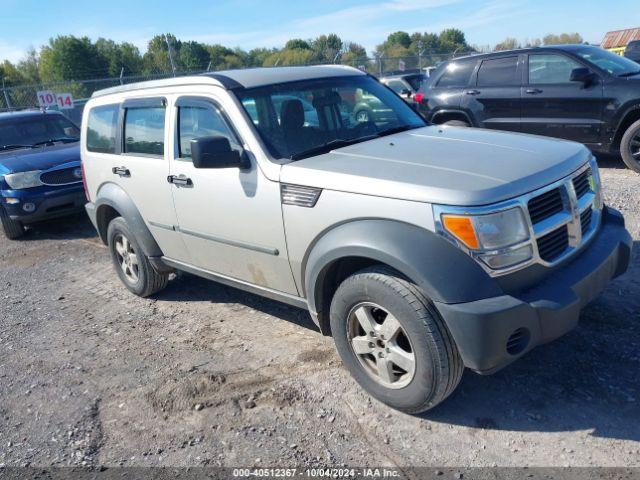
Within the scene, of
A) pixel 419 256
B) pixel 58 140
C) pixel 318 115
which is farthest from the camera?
pixel 58 140

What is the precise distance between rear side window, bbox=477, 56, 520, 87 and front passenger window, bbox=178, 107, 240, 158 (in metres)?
5.98

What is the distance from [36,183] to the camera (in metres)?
7.68

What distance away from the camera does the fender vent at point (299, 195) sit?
128 inches

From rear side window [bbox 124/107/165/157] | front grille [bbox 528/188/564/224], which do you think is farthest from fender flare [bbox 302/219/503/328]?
rear side window [bbox 124/107/165/157]

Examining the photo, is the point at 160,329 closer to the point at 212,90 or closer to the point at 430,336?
the point at 212,90

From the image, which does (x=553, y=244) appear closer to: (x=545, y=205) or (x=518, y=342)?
(x=545, y=205)

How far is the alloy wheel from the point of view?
303 centimetres

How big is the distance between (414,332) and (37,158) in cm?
699

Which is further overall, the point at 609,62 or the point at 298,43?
the point at 298,43

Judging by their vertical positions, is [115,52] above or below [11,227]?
above

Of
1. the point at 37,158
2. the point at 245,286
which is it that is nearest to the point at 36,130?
the point at 37,158

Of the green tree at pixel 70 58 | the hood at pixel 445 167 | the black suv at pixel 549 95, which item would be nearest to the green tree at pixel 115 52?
the green tree at pixel 70 58

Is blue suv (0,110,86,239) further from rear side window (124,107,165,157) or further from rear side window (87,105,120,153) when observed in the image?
rear side window (124,107,165,157)

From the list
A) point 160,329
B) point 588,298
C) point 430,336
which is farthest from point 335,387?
point 160,329
